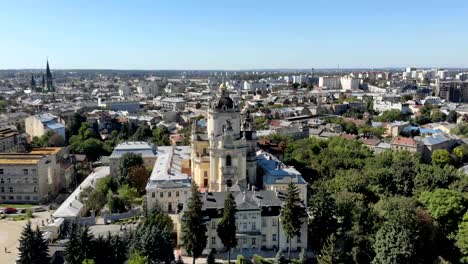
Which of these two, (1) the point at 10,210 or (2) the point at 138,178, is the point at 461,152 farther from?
(1) the point at 10,210

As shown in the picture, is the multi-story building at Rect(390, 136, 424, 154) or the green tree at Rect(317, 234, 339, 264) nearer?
the green tree at Rect(317, 234, 339, 264)

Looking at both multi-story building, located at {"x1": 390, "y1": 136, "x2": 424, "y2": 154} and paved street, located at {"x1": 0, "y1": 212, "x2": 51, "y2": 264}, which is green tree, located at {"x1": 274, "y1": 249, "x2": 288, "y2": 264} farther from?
multi-story building, located at {"x1": 390, "y1": 136, "x2": 424, "y2": 154}

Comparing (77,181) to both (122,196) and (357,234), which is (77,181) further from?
(357,234)

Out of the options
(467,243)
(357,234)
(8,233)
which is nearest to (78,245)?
(8,233)

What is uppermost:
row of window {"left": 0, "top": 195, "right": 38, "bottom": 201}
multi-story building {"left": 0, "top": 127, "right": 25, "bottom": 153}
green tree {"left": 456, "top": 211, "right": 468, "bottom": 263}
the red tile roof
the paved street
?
multi-story building {"left": 0, "top": 127, "right": 25, "bottom": 153}

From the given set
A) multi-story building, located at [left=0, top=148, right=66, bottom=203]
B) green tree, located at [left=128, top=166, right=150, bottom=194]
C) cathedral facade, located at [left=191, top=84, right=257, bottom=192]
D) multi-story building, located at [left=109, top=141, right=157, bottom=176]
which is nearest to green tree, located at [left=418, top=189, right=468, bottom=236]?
cathedral facade, located at [left=191, top=84, right=257, bottom=192]
